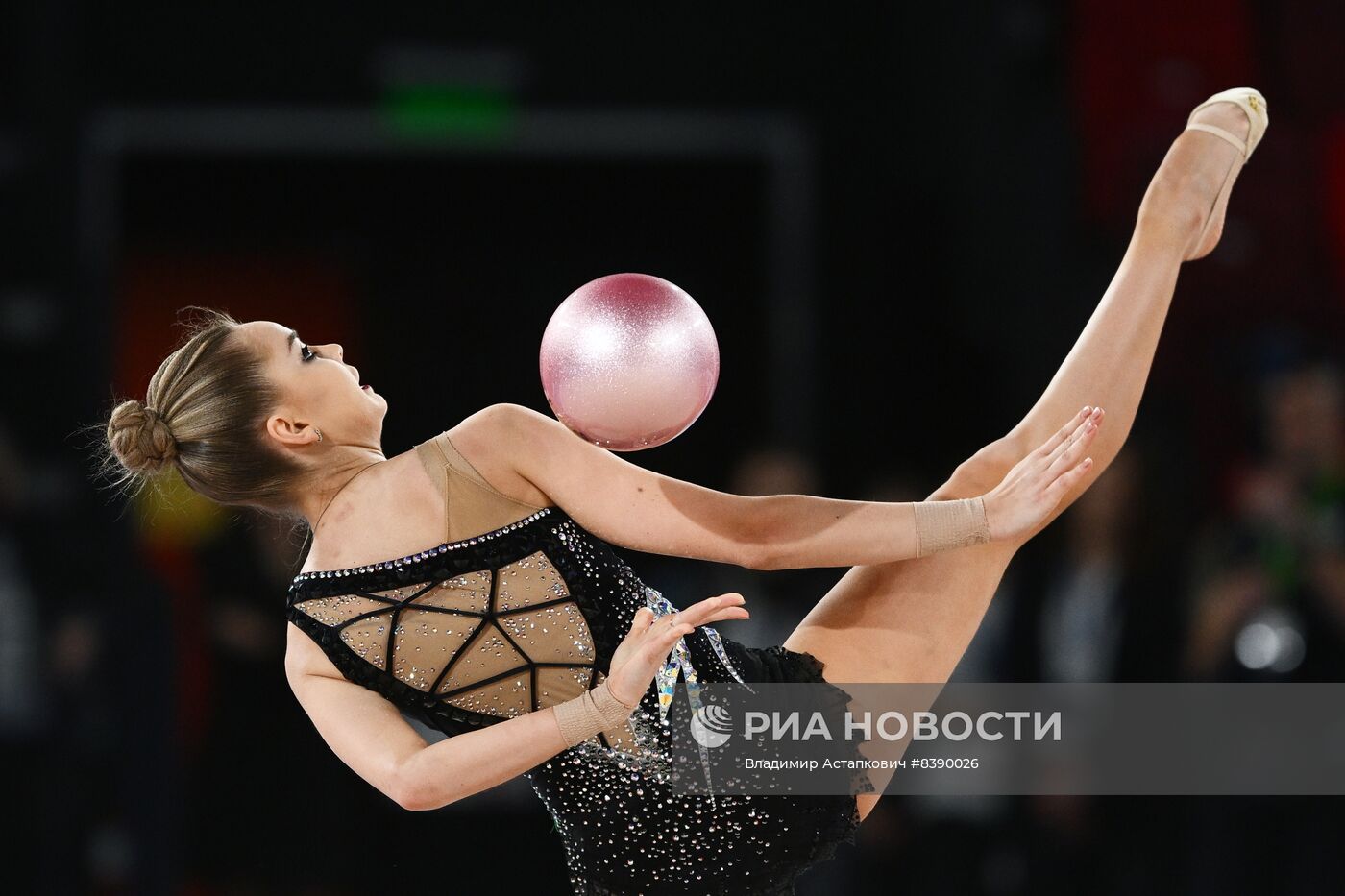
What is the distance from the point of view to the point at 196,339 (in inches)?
84.6

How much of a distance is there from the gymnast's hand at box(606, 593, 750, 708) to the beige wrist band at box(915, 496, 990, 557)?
0.33 m

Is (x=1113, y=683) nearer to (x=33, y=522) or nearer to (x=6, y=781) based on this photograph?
(x=6, y=781)

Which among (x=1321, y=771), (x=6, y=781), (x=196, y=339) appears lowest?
(x=6, y=781)

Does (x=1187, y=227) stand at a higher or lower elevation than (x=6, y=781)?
higher

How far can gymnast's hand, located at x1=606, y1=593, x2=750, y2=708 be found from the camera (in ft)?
6.19

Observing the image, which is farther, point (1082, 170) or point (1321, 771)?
point (1082, 170)

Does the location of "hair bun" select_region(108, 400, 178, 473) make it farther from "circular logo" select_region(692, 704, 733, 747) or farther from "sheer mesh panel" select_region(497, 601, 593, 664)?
"circular logo" select_region(692, 704, 733, 747)

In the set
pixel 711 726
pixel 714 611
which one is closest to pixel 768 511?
pixel 714 611

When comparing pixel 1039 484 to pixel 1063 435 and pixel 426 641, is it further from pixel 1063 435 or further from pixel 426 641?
pixel 426 641

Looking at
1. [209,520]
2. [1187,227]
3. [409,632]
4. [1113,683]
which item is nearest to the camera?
[409,632]

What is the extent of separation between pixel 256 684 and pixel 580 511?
3.11 meters

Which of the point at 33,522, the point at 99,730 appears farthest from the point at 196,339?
the point at 33,522

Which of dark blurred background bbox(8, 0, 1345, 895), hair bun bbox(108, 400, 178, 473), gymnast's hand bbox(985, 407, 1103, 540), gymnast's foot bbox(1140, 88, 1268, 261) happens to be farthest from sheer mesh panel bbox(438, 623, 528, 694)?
dark blurred background bbox(8, 0, 1345, 895)

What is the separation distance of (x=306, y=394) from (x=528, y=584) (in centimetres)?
40
